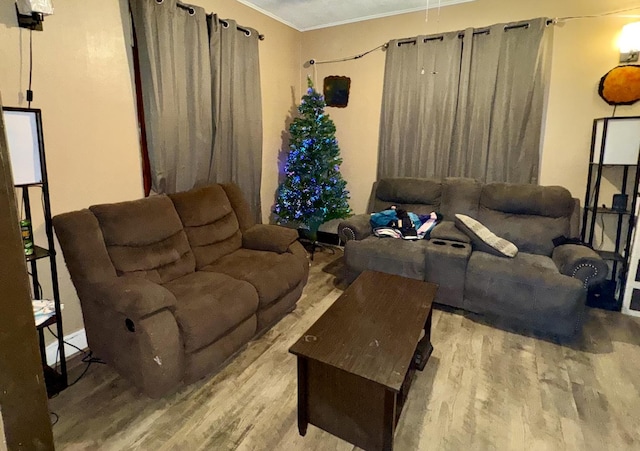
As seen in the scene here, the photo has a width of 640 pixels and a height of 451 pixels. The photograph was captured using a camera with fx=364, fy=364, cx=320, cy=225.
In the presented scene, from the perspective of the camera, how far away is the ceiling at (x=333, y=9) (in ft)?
11.8

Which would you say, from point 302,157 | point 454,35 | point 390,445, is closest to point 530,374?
point 390,445

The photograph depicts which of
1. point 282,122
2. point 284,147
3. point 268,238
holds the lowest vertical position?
point 268,238

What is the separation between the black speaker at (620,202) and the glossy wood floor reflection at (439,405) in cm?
111

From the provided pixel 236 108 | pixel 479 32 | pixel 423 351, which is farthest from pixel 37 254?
pixel 479 32

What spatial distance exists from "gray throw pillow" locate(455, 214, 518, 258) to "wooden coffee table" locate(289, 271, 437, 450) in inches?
49.5

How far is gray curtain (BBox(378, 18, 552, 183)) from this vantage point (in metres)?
3.29

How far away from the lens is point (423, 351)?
2246 millimetres

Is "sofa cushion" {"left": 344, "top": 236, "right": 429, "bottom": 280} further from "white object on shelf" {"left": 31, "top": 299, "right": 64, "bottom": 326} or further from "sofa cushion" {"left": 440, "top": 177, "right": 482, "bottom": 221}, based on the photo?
"white object on shelf" {"left": 31, "top": 299, "right": 64, "bottom": 326}

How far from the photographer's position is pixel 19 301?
0.51 m

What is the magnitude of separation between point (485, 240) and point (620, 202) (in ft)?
4.06

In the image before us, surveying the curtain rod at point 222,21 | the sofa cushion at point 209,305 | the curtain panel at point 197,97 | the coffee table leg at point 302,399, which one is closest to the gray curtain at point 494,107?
the curtain rod at point 222,21

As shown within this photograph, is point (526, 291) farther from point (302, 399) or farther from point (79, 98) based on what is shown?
point (79, 98)

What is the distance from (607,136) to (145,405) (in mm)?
3814

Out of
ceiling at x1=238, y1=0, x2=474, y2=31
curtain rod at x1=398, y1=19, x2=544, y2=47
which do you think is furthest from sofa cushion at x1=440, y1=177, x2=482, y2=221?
ceiling at x1=238, y1=0, x2=474, y2=31
